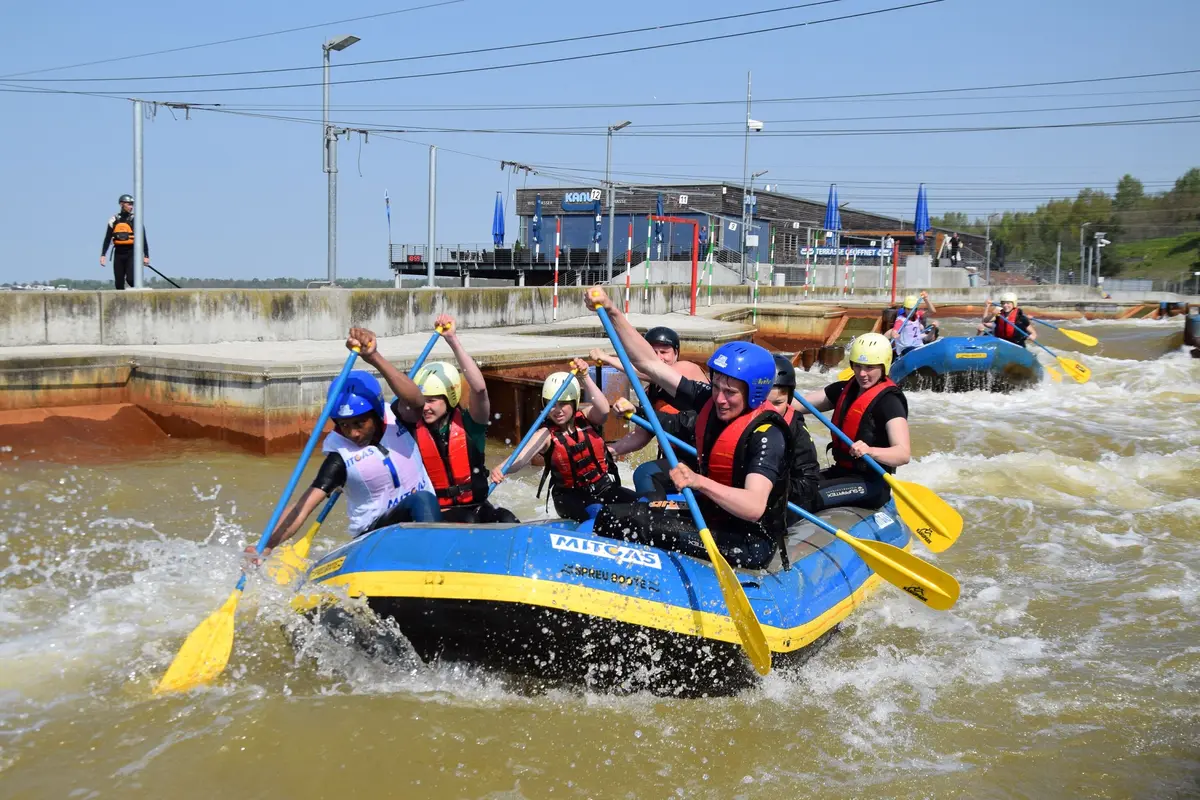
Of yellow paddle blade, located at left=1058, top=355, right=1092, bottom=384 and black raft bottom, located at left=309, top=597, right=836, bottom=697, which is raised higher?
yellow paddle blade, located at left=1058, top=355, right=1092, bottom=384

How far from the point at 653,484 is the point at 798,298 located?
2638 cm

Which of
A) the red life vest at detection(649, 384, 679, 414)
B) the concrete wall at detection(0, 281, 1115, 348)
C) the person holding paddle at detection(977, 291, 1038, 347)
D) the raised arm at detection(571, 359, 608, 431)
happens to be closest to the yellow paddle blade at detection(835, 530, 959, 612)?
the red life vest at detection(649, 384, 679, 414)

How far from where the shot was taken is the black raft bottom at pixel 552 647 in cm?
459

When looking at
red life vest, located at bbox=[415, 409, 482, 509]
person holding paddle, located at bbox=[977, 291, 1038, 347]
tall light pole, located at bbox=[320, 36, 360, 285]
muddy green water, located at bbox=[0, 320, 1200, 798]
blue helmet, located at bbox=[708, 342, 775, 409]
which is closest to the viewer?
muddy green water, located at bbox=[0, 320, 1200, 798]

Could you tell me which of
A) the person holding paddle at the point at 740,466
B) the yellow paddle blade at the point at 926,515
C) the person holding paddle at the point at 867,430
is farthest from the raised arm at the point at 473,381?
the yellow paddle blade at the point at 926,515

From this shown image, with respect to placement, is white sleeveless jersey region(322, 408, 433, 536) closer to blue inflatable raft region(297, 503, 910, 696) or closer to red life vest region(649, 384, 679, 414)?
blue inflatable raft region(297, 503, 910, 696)

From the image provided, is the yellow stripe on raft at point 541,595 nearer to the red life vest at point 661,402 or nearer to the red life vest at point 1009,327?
the red life vest at point 661,402

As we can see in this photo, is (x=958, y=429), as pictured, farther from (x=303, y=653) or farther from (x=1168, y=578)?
(x=303, y=653)

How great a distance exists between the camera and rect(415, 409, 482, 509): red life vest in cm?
536

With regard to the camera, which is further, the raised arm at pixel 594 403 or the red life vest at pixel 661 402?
the red life vest at pixel 661 402

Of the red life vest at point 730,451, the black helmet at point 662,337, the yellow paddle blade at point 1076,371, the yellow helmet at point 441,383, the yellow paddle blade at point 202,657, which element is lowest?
the yellow paddle blade at point 202,657

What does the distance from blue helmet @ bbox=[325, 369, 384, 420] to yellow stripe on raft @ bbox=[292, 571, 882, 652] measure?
707mm

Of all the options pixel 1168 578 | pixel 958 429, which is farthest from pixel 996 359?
pixel 1168 578

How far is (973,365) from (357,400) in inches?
521
